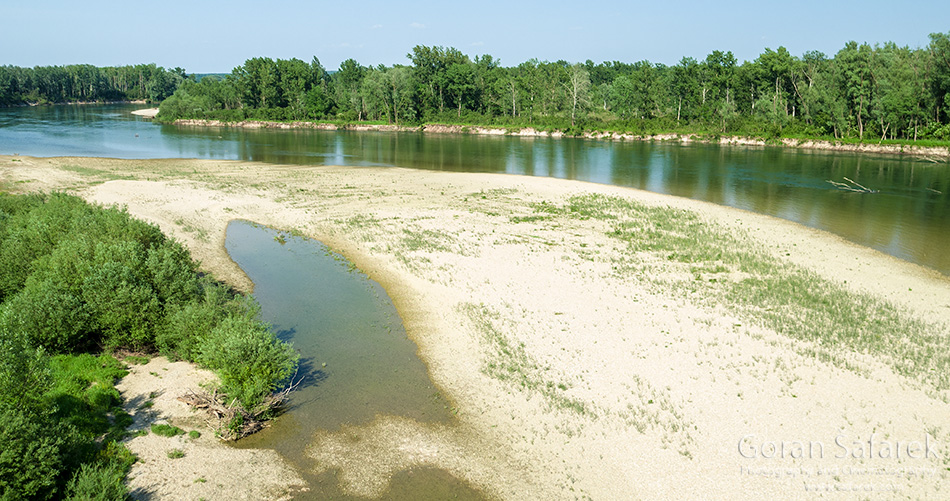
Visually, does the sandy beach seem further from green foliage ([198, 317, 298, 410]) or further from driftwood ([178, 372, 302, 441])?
green foliage ([198, 317, 298, 410])

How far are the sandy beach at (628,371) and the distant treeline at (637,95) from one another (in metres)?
68.8

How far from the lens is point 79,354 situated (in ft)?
53.2

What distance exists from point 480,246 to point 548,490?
680 inches

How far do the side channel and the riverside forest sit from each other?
8790cm

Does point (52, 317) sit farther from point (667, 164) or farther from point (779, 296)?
point (667, 164)

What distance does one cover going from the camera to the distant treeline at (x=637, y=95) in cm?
8350

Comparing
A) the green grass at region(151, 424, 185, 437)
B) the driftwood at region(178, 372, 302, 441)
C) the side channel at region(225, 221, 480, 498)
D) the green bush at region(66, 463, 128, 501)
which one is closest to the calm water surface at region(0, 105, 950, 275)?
the side channel at region(225, 221, 480, 498)

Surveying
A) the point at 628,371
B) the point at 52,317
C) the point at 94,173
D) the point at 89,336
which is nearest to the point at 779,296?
the point at 628,371

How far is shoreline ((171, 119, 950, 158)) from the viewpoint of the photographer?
80250 millimetres

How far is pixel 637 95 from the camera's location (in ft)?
401

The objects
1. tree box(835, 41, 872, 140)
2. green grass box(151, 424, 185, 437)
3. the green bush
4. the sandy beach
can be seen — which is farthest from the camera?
tree box(835, 41, 872, 140)

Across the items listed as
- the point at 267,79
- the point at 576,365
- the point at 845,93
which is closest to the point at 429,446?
the point at 576,365

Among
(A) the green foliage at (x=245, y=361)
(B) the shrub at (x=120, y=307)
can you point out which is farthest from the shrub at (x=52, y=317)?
(A) the green foliage at (x=245, y=361)

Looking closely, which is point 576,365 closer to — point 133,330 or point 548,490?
point 548,490
